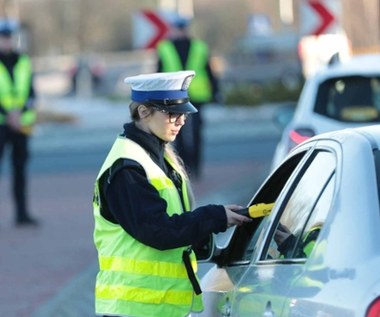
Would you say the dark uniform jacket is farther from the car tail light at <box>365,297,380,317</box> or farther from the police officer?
the police officer

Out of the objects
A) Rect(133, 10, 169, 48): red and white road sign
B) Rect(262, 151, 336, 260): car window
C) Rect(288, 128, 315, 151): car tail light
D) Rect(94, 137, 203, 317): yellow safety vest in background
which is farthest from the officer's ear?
Rect(133, 10, 169, 48): red and white road sign

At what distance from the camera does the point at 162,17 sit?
62.8ft

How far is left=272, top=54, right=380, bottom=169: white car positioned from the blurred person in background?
237 inches

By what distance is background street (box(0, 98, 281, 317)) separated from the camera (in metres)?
10.1

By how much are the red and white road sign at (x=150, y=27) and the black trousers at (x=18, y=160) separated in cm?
522

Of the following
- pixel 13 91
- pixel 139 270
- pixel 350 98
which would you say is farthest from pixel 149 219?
pixel 13 91

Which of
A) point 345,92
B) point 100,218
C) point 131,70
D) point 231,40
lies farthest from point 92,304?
point 231,40

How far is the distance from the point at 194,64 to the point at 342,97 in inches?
259

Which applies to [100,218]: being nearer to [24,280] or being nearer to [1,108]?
[24,280]

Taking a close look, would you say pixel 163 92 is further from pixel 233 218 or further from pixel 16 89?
pixel 16 89

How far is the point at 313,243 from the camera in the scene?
14.6 ft

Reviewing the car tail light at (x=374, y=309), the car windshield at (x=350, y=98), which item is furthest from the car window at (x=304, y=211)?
the car windshield at (x=350, y=98)

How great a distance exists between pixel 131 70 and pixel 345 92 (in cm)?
4661

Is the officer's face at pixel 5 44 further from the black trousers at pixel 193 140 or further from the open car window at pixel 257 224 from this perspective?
the open car window at pixel 257 224
